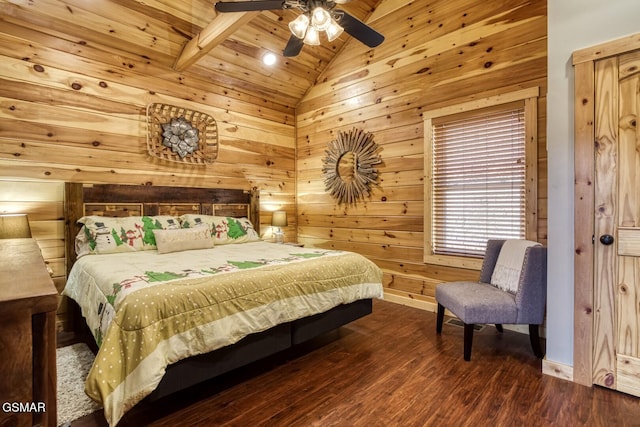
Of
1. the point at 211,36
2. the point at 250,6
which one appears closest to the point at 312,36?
the point at 250,6

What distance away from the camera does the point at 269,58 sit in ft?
13.9

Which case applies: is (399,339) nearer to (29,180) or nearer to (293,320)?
(293,320)

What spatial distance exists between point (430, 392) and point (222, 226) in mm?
2761

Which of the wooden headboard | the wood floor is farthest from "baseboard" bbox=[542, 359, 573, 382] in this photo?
the wooden headboard

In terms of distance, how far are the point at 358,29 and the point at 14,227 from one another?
315 centimetres

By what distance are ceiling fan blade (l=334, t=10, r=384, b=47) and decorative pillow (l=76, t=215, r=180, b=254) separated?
261cm

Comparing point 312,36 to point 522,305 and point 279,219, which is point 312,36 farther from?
point 279,219

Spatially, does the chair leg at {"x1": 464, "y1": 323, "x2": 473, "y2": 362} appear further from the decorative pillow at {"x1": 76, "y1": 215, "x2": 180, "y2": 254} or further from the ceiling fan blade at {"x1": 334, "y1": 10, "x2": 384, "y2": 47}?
the decorative pillow at {"x1": 76, "y1": 215, "x2": 180, "y2": 254}

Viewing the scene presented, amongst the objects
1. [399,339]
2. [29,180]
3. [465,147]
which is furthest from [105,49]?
[399,339]

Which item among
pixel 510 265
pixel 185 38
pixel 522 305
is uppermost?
pixel 185 38

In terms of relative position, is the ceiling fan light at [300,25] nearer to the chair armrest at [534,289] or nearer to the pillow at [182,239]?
the pillow at [182,239]

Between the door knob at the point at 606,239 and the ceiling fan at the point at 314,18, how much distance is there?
205cm

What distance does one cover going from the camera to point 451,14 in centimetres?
342

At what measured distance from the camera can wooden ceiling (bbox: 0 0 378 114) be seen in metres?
2.98
